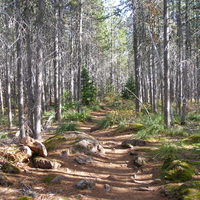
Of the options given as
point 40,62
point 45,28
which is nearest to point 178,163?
point 40,62

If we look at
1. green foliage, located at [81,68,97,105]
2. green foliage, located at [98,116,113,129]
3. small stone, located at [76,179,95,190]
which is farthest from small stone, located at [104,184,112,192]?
green foliage, located at [81,68,97,105]

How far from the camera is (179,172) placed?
13.8ft

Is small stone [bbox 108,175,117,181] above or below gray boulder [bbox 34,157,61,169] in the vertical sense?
below

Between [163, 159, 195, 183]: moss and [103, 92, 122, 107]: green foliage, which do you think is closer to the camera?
[163, 159, 195, 183]: moss

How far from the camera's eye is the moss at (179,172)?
4062 mm

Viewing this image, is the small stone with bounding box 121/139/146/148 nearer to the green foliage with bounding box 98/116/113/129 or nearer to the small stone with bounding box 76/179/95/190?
the small stone with bounding box 76/179/95/190

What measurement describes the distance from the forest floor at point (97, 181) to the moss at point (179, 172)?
9.5 inches

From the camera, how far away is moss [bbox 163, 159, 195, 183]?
4.06 meters

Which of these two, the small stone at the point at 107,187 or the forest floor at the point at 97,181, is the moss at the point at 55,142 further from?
the small stone at the point at 107,187

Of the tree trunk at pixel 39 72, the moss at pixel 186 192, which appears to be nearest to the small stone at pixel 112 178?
the moss at pixel 186 192

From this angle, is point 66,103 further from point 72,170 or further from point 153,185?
point 153,185

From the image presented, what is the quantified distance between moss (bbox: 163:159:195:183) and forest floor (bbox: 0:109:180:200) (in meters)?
0.24

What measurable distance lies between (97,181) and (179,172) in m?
1.85

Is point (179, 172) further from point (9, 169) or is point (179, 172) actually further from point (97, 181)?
point (9, 169)
